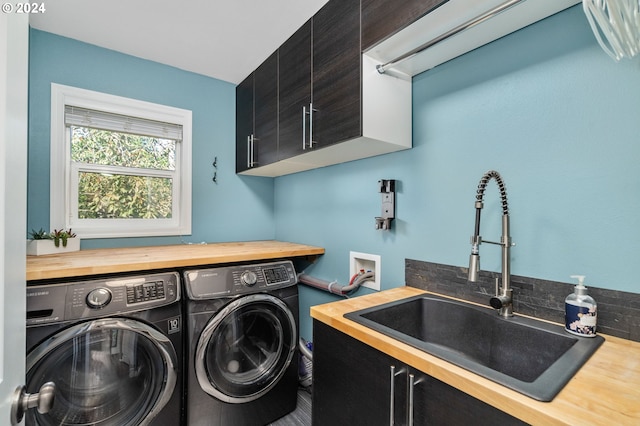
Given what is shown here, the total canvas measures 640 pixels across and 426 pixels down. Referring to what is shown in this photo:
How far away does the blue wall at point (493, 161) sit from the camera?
927mm

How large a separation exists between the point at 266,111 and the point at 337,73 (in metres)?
0.81

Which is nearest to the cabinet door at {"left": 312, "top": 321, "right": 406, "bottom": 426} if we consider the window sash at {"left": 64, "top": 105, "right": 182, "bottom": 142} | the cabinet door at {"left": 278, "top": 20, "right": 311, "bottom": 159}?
the cabinet door at {"left": 278, "top": 20, "right": 311, "bottom": 159}

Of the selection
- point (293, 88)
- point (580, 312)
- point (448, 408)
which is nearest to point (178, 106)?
point (293, 88)

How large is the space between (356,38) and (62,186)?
209 centimetres

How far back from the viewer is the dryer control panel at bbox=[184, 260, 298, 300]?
156 centimetres

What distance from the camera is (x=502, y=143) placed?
3.85 ft

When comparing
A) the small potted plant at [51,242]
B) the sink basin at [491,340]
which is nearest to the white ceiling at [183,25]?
the small potted plant at [51,242]

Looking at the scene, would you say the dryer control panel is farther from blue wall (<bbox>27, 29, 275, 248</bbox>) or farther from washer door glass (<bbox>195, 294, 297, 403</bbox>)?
blue wall (<bbox>27, 29, 275, 248</bbox>)

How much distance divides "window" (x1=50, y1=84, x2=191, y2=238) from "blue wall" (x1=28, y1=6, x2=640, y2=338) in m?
0.08

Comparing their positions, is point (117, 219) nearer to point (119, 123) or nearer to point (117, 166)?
point (117, 166)

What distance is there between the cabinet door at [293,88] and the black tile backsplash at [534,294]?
1.00m

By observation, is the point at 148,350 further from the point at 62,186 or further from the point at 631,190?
the point at 631,190

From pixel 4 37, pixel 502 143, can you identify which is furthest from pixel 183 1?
pixel 502 143

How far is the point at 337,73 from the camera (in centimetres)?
144
